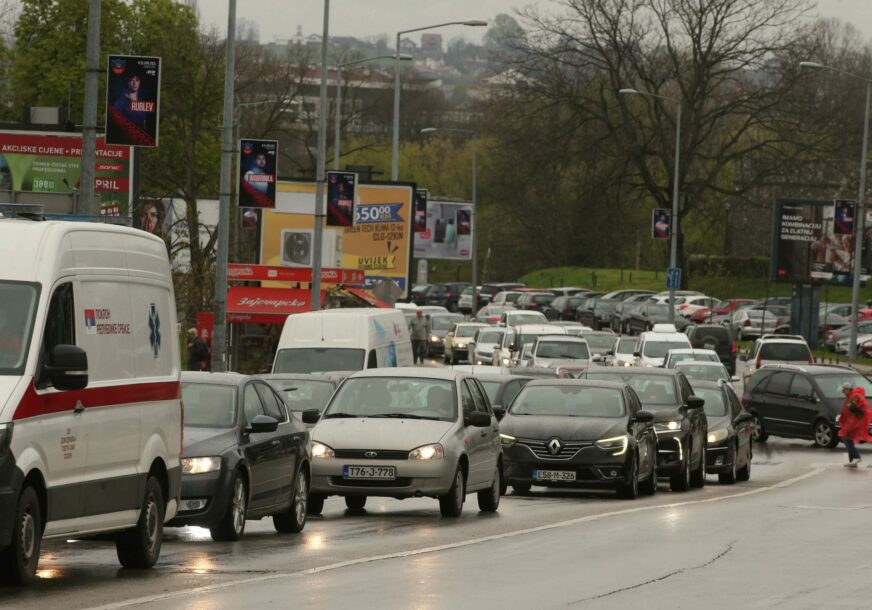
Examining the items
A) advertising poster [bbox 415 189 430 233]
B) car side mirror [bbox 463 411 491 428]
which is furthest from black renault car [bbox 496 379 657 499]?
advertising poster [bbox 415 189 430 233]

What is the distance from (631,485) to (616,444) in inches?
23.2

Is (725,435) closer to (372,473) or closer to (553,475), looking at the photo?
(553,475)

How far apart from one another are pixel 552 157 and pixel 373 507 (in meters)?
58.1

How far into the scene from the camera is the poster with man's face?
36.1 meters

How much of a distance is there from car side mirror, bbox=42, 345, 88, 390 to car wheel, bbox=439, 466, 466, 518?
7855 millimetres

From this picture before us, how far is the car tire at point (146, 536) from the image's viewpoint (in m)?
Result: 13.0

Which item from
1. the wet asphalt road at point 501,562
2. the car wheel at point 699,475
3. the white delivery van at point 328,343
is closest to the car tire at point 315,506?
the wet asphalt road at point 501,562

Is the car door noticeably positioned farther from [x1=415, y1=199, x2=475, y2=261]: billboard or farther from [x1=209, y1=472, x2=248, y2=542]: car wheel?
[x1=415, y1=199, x2=475, y2=261]: billboard

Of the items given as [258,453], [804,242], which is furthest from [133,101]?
[804,242]

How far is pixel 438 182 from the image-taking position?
12962 centimetres

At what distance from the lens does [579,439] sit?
73.7 feet

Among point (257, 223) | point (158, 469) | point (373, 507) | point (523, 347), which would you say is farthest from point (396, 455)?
point (257, 223)

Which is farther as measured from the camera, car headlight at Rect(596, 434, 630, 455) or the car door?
car headlight at Rect(596, 434, 630, 455)

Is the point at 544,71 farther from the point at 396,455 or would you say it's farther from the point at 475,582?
the point at 475,582
